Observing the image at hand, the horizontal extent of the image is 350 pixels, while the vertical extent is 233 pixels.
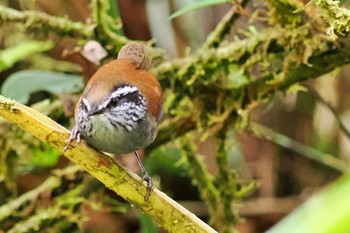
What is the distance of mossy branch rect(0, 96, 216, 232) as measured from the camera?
1175 mm

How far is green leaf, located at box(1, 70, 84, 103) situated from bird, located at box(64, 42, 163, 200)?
70cm

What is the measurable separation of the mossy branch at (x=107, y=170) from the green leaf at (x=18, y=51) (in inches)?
31.7

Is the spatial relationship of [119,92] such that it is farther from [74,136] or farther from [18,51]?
[18,51]

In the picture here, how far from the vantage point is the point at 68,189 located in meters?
2.01

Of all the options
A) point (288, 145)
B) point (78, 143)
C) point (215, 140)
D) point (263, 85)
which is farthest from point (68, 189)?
point (288, 145)

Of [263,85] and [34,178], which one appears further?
[34,178]

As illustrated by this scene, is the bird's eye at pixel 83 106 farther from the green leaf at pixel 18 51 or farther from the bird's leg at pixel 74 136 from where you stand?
the green leaf at pixel 18 51

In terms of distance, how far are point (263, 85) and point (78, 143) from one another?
0.79 meters

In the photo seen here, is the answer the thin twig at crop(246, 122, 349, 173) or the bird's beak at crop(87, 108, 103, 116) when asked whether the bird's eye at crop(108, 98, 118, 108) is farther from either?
the thin twig at crop(246, 122, 349, 173)

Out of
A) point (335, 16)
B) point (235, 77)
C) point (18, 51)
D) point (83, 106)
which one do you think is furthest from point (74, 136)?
point (18, 51)

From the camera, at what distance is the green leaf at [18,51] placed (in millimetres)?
1971

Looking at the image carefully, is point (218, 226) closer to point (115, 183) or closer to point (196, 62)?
point (196, 62)

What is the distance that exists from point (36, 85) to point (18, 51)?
15cm

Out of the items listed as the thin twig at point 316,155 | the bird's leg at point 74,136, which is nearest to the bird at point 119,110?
the bird's leg at point 74,136
